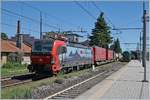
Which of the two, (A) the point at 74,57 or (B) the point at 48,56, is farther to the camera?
(A) the point at 74,57

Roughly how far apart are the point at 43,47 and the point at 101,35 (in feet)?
270

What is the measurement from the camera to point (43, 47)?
28.0 metres

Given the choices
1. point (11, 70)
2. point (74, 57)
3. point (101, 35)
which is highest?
point (101, 35)

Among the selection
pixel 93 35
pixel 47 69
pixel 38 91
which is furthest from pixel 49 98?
pixel 93 35

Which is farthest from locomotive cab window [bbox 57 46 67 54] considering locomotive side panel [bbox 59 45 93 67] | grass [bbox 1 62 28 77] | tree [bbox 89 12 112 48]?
tree [bbox 89 12 112 48]

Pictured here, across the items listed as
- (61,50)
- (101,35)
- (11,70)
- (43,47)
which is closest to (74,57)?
(61,50)

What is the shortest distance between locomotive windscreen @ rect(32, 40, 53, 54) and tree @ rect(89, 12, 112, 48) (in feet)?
262

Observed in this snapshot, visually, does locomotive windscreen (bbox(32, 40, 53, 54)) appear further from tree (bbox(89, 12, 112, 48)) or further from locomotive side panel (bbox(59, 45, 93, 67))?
tree (bbox(89, 12, 112, 48))

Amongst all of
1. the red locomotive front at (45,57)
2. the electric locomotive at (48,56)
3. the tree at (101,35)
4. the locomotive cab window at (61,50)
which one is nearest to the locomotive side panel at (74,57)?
the electric locomotive at (48,56)

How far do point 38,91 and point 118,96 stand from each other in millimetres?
3673

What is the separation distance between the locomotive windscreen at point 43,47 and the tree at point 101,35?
80009mm

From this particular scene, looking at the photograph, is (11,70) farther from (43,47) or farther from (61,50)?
(43,47)

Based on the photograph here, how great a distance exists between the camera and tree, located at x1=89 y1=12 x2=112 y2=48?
109312 mm

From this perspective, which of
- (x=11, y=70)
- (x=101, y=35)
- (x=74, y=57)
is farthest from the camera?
(x=101, y=35)
